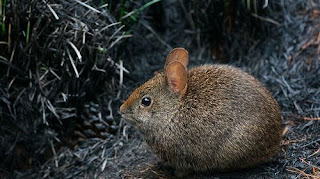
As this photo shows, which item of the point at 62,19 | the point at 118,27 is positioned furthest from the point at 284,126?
the point at 62,19

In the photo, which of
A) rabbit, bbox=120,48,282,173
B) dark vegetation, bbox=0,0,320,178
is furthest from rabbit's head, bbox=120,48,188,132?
dark vegetation, bbox=0,0,320,178

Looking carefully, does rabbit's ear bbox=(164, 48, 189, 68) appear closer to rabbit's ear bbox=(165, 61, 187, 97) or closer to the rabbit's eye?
rabbit's ear bbox=(165, 61, 187, 97)

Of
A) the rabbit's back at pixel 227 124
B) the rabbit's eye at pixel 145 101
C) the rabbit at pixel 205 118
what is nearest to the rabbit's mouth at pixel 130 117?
the rabbit at pixel 205 118

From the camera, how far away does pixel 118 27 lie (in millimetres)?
5902

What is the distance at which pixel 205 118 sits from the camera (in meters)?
4.66

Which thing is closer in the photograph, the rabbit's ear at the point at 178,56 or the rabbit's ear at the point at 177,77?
the rabbit's ear at the point at 177,77

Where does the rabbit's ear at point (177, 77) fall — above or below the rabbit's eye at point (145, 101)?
above

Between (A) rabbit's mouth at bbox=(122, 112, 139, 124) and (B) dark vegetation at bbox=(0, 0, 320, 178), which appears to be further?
(B) dark vegetation at bbox=(0, 0, 320, 178)

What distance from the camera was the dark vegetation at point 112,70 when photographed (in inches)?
209

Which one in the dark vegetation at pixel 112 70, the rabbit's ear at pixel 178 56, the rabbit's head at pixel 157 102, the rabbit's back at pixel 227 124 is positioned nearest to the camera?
the rabbit's back at pixel 227 124

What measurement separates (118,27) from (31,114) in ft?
4.17

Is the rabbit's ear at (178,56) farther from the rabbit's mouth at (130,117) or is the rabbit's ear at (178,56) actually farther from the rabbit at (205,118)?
the rabbit's mouth at (130,117)

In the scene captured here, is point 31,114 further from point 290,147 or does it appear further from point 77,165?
point 290,147

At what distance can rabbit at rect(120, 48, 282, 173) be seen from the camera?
4.62 m
